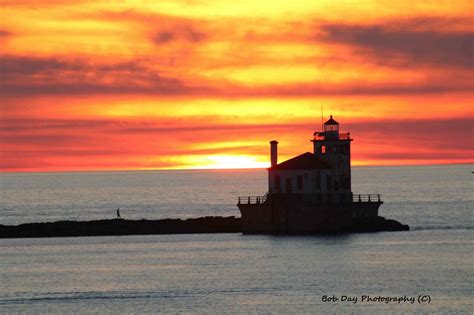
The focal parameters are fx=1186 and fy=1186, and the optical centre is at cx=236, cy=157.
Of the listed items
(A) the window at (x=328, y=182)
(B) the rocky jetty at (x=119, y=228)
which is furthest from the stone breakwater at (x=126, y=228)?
(A) the window at (x=328, y=182)

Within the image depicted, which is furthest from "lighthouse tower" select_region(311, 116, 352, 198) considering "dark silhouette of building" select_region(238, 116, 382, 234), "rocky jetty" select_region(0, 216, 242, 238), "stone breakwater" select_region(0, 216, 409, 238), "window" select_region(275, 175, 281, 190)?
"rocky jetty" select_region(0, 216, 242, 238)

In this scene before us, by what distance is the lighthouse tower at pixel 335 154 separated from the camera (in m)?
99.2

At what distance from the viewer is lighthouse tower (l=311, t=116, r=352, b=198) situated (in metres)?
99.2

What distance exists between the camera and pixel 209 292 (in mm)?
71625

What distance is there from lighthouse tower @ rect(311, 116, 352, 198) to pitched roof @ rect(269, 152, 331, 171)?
37.6 inches

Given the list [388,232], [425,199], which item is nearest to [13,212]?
[425,199]

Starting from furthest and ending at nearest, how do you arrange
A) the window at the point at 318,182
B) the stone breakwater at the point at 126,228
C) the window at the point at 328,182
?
the stone breakwater at the point at 126,228
the window at the point at 328,182
the window at the point at 318,182

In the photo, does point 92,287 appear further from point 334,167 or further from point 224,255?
point 334,167

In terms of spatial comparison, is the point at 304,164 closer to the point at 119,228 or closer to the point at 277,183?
the point at 277,183

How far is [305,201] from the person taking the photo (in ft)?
321

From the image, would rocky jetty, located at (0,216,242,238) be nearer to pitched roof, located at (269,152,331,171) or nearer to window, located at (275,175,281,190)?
window, located at (275,175,281,190)

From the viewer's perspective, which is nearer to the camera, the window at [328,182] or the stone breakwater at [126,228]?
the window at [328,182]

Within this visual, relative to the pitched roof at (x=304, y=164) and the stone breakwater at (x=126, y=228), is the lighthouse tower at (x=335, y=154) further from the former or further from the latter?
the stone breakwater at (x=126, y=228)

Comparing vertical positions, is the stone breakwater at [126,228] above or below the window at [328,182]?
below
